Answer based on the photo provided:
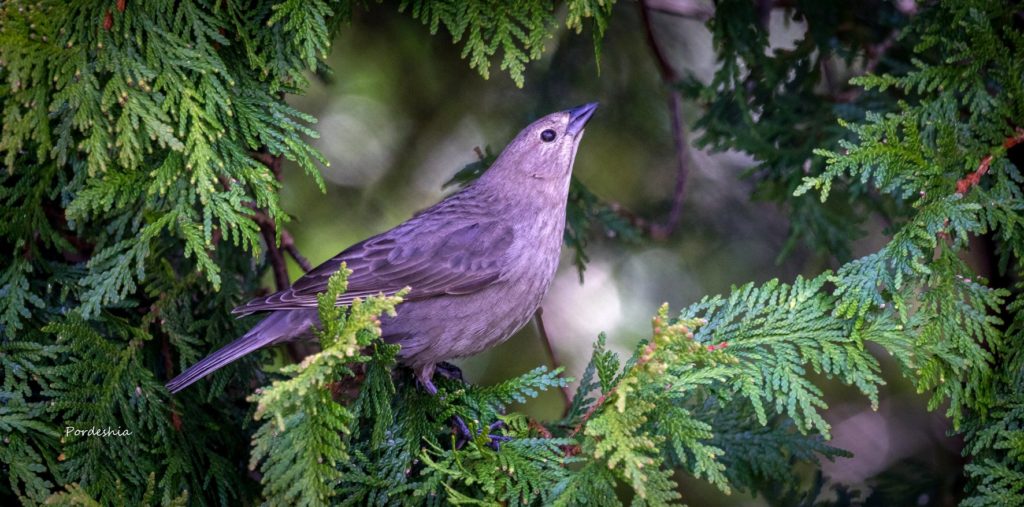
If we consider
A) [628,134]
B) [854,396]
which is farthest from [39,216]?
[854,396]

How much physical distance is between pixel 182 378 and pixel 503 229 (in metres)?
1.25

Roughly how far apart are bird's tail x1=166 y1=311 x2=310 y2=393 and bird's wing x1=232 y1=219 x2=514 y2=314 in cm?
9

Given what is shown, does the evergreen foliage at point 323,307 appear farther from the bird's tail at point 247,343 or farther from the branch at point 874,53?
the branch at point 874,53

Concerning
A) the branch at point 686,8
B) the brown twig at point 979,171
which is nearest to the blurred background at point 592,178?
the branch at point 686,8

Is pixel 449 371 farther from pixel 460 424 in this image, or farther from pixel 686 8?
pixel 686 8

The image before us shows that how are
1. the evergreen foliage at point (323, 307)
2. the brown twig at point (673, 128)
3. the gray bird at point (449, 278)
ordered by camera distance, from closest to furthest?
the evergreen foliage at point (323, 307) < the gray bird at point (449, 278) < the brown twig at point (673, 128)

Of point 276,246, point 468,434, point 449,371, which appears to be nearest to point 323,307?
Answer: point 468,434

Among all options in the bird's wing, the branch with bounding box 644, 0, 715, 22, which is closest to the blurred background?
the branch with bounding box 644, 0, 715, 22

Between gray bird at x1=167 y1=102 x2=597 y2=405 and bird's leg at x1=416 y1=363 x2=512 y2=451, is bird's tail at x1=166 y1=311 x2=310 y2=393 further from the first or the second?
bird's leg at x1=416 y1=363 x2=512 y2=451

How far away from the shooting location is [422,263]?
3102 millimetres

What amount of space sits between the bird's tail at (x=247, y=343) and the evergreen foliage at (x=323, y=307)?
133mm

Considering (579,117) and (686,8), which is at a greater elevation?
(686,8)

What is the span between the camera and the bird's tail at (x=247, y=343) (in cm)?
266

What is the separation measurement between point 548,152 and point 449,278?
75cm
